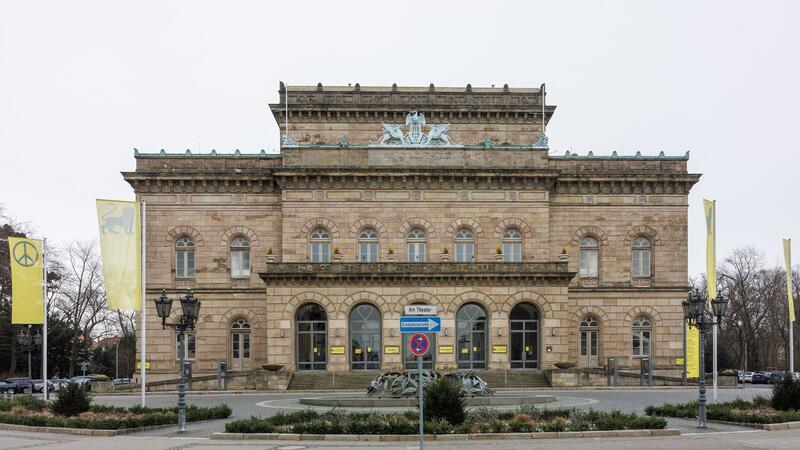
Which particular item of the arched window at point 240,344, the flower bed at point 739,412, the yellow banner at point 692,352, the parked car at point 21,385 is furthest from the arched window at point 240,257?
the flower bed at point 739,412

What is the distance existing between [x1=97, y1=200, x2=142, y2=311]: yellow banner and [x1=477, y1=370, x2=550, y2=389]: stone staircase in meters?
20.7

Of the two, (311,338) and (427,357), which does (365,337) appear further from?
(427,357)

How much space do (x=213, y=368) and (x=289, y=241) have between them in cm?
877

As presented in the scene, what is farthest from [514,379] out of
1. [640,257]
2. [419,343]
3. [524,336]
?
[419,343]

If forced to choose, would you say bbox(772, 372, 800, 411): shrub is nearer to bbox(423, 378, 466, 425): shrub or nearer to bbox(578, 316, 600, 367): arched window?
bbox(423, 378, 466, 425): shrub

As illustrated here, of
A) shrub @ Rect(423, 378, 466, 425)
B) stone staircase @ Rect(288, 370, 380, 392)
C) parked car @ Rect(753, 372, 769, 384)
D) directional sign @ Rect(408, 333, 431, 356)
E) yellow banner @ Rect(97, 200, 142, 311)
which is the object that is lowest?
parked car @ Rect(753, 372, 769, 384)

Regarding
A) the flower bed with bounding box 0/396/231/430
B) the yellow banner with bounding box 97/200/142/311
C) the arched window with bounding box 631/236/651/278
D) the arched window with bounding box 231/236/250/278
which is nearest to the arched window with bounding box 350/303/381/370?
the arched window with bounding box 231/236/250/278

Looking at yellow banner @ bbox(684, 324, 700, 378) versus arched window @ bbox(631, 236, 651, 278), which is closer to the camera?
yellow banner @ bbox(684, 324, 700, 378)

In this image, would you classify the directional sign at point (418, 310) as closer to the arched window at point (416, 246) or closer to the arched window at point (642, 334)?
the arched window at point (416, 246)

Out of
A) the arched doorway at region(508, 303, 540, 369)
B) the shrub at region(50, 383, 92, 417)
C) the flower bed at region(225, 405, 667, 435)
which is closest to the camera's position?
the flower bed at region(225, 405, 667, 435)

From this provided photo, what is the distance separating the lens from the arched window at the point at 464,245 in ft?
178

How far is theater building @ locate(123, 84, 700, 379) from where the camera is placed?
5116 centimetres

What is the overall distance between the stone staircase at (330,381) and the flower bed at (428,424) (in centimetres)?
2133

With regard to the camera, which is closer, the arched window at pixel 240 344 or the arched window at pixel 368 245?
the arched window at pixel 368 245
